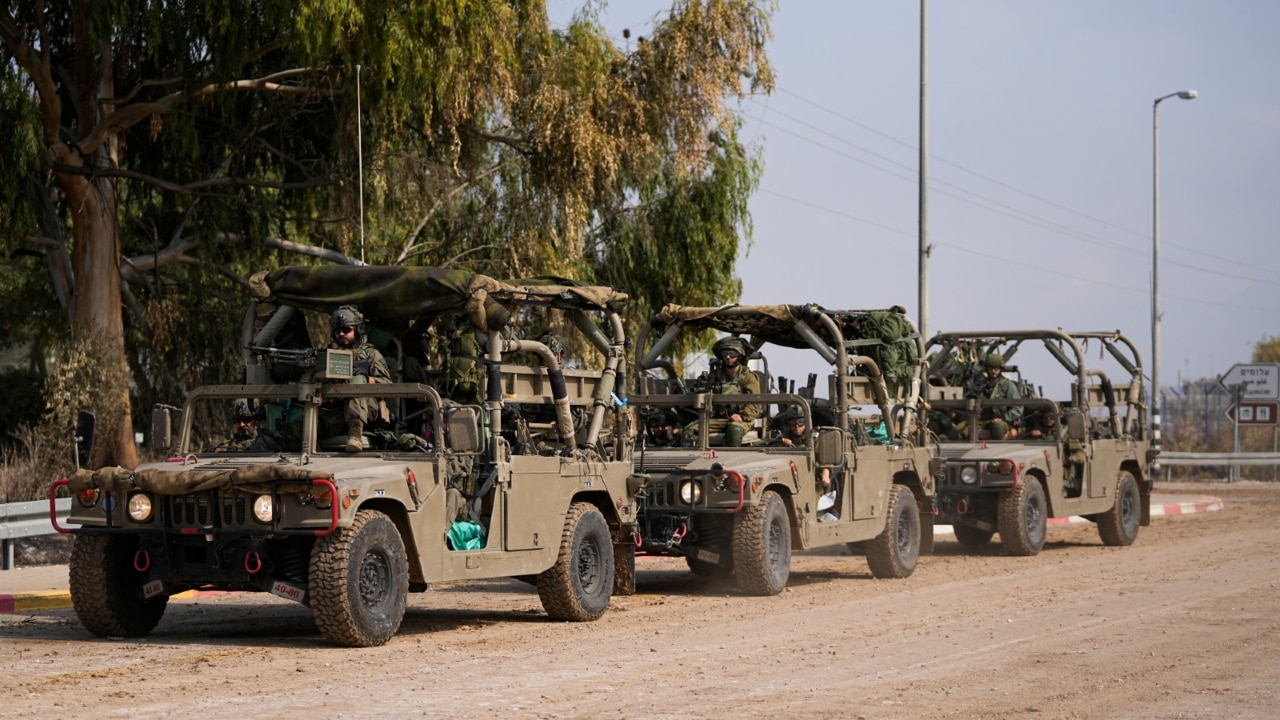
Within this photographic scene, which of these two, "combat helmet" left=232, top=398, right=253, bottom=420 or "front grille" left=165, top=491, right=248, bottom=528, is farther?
"combat helmet" left=232, top=398, right=253, bottom=420

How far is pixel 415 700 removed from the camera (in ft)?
31.2

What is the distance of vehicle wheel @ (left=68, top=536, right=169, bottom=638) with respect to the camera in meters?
12.0

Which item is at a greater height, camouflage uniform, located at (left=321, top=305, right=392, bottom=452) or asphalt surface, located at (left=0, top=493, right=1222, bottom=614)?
camouflage uniform, located at (left=321, top=305, right=392, bottom=452)

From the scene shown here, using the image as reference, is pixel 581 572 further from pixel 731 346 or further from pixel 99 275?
pixel 99 275

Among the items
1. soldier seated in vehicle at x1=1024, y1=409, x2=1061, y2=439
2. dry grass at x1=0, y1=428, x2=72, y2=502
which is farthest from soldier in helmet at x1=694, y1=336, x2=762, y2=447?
dry grass at x1=0, y1=428, x2=72, y2=502

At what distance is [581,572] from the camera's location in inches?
551

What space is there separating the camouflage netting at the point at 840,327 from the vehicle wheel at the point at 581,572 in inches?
156

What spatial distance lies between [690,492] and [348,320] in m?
4.07

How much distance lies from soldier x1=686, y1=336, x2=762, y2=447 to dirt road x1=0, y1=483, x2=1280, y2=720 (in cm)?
156

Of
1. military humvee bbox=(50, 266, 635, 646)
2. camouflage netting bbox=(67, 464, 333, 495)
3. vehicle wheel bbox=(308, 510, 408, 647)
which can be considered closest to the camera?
camouflage netting bbox=(67, 464, 333, 495)

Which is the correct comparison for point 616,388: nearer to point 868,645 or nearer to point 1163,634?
point 868,645

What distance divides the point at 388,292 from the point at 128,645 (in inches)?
119

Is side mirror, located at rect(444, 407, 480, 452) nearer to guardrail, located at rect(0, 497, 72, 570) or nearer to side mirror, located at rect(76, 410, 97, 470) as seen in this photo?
side mirror, located at rect(76, 410, 97, 470)

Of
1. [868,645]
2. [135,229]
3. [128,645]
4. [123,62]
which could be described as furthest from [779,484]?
[135,229]
